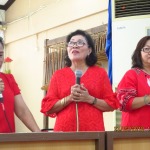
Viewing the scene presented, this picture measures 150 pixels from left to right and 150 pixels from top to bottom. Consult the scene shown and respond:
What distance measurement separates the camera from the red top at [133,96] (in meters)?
2.06

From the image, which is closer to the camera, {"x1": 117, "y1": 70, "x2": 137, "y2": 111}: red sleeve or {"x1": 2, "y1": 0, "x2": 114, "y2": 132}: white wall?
{"x1": 117, "y1": 70, "x2": 137, "y2": 111}: red sleeve

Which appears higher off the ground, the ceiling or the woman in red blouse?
the ceiling

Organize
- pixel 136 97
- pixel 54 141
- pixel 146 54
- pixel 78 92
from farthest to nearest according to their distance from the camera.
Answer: pixel 146 54
pixel 136 97
pixel 78 92
pixel 54 141

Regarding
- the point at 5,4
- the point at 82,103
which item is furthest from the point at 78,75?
the point at 5,4

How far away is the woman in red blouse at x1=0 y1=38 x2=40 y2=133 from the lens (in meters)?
1.93

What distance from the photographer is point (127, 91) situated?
209 cm

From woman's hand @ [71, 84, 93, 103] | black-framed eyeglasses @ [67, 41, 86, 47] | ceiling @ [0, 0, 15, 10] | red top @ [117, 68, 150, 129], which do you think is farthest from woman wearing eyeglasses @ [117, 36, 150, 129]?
ceiling @ [0, 0, 15, 10]

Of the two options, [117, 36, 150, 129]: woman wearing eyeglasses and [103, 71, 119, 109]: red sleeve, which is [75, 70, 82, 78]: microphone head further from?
[117, 36, 150, 129]: woman wearing eyeglasses

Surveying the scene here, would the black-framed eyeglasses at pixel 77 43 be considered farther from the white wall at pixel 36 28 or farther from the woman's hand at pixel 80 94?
the white wall at pixel 36 28

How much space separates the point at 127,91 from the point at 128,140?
2.04ft

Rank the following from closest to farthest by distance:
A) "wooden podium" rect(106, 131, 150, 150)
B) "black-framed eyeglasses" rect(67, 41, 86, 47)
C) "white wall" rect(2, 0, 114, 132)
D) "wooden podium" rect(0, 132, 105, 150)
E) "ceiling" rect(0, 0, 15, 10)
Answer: "wooden podium" rect(0, 132, 105, 150)
"wooden podium" rect(106, 131, 150, 150)
"black-framed eyeglasses" rect(67, 41, 86, 47)
"white wall" rect(2, 0, 114, 132)
"ceiling" rect(0, 0, 15, 10)

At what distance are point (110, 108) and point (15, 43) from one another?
500 cm

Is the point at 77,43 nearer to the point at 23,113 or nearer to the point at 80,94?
the point at 80,94

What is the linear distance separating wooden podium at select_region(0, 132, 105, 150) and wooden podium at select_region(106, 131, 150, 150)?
34 mm
